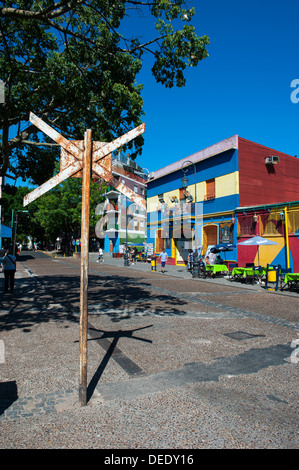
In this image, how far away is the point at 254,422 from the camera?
9.92ft

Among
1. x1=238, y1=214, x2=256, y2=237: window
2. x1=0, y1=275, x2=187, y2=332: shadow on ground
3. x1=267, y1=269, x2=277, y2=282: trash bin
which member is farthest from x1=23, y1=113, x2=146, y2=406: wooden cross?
x1=238, y1=214, x2=256, y2=237: window

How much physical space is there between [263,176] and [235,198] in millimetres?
3040

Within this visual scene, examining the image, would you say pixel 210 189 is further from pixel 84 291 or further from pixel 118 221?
pixel 118 221

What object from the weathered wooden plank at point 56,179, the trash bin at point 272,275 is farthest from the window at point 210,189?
the weathered wooden plank at point 56,179

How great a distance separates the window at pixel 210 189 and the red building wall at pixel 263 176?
280cm

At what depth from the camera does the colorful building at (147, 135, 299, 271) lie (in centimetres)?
1844

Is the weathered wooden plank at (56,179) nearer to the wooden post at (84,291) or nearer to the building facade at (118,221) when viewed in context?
the wooden post at (84,291)

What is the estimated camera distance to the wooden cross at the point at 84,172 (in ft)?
10.9

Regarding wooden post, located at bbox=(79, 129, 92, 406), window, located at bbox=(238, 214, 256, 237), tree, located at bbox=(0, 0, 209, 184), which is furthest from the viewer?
window, located at bbox=(238, 214, 256, 237)

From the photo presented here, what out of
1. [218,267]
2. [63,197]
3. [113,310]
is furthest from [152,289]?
[63,197]

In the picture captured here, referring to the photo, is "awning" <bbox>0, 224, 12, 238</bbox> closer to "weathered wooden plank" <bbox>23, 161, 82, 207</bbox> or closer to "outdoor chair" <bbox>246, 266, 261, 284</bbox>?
"outdoor chair" <bbox>246, 266, 261, 284</bbox>

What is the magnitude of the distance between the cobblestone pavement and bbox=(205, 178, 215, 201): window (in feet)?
53.4

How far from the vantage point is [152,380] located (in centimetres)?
401

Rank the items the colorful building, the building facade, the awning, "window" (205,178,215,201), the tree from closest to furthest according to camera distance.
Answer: the tree, the colorful building, "window" (205,178,215,201), the awning, the building facade
